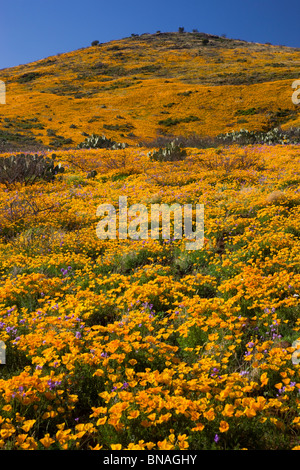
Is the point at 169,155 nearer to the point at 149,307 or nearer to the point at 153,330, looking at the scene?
the point at 149,307

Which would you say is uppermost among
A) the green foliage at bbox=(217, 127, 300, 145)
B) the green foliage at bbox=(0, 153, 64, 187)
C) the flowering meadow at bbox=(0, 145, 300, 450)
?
the green foliage at bbox=(217, 127, 300, 145)

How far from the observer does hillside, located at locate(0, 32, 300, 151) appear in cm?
3381

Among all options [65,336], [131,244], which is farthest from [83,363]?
[131,244]

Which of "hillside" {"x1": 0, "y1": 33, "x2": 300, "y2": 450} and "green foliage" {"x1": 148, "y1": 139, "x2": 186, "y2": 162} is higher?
"green foliage" {"x1": 148, "y1": 139, "x2": 186, "y2": 162}

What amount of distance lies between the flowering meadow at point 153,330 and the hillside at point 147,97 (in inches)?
706

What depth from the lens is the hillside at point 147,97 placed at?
33.8 m

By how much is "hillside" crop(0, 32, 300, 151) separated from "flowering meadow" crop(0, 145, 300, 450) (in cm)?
1792

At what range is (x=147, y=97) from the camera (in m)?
49.1

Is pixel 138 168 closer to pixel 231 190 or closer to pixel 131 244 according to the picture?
pixel 231 190

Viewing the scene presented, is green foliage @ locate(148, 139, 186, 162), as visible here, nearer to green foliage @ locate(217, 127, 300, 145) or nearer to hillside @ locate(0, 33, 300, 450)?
hillside @ locate(0, 33, 300, 450)

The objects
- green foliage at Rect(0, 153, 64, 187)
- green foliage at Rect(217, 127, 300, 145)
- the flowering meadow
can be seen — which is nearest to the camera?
the flowering meadow

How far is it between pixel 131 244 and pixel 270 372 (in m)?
4.20

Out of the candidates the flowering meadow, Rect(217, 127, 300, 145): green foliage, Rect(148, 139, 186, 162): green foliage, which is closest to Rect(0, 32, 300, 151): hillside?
Rect(217, 127, 300, 145): green foliage

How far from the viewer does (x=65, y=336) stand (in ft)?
11.6
